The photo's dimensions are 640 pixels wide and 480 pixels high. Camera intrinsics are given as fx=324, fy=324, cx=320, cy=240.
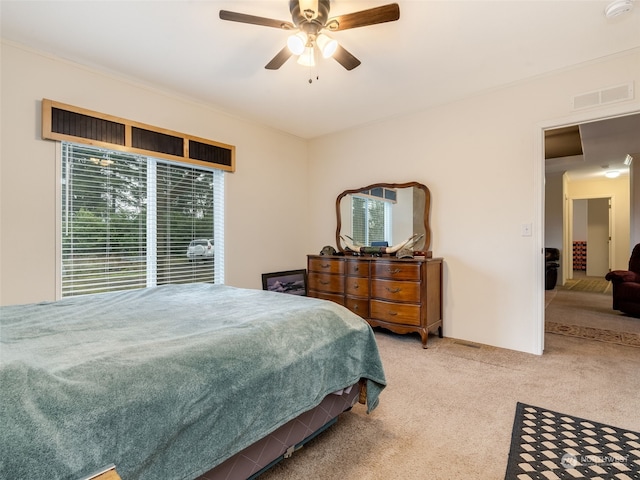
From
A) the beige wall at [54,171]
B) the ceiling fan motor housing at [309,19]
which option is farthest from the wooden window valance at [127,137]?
the ceiling fan motor housing at [309,19]

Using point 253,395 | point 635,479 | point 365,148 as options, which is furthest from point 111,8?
point 635,479

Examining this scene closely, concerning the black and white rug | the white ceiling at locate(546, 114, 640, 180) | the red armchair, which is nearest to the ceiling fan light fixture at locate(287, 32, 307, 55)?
the black and white rug

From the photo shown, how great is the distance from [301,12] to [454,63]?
1.54 metres

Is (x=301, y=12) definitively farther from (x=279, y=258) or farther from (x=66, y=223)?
(x=279, y=258)

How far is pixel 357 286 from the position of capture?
3746 millimetres

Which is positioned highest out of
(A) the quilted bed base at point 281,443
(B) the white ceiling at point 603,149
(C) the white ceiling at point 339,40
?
(C) the white ceiling at point 339,40

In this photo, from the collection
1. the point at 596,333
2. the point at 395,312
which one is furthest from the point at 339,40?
the point at 596,333

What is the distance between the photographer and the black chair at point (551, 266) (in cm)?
661

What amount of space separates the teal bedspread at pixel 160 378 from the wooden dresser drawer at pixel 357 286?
6.00 feet

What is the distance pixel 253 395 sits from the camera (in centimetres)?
124

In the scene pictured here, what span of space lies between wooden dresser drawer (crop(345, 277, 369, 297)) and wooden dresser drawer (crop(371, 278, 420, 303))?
0.10 m

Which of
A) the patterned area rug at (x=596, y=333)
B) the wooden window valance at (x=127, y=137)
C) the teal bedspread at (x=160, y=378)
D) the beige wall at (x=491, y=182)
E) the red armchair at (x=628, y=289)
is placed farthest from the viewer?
the red armchair at (x=628, y=289)

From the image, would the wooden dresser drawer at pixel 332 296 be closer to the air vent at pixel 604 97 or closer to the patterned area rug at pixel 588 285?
the air vent at pixel 604 97

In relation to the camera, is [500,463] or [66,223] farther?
[66,223]
